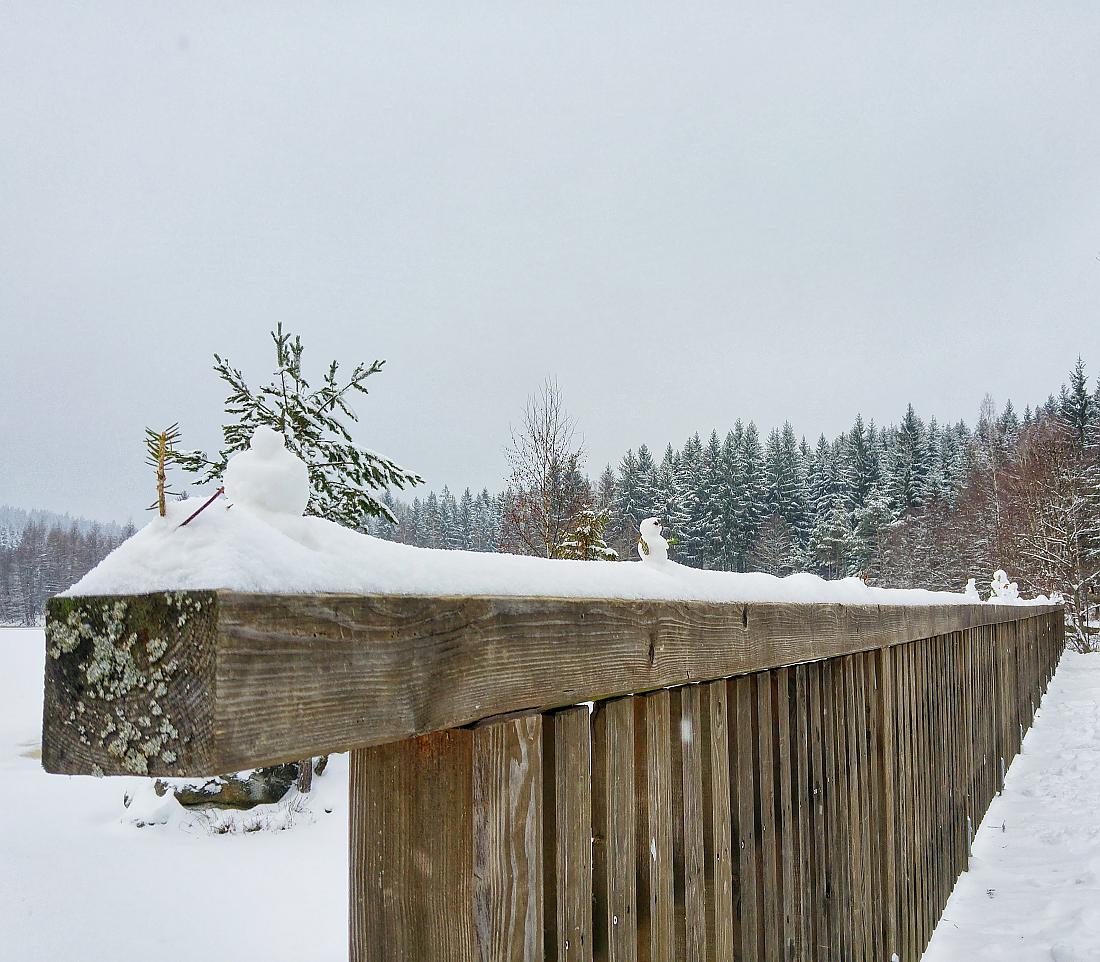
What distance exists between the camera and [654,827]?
4.08ft

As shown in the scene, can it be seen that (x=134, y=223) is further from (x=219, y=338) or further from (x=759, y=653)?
(x=759, y=653)

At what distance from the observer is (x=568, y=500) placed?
43.6 feet

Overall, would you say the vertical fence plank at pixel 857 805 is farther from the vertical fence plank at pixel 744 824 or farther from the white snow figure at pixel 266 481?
the white snow figure at pixel 266 481

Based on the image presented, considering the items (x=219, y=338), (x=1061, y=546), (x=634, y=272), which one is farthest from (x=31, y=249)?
(x=1061, y=546)

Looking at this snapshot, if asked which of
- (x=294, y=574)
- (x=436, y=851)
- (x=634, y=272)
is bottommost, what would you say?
(x=436, y=851)

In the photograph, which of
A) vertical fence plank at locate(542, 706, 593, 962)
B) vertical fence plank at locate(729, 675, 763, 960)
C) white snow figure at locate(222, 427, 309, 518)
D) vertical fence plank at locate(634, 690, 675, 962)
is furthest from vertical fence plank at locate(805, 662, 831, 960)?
white snow figure at locate(222, 427, 309, 518)

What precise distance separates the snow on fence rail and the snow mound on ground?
2cm

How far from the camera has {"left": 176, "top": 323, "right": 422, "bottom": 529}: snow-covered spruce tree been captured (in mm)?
7867

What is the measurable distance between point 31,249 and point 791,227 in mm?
52174

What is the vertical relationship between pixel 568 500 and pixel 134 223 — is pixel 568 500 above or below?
below

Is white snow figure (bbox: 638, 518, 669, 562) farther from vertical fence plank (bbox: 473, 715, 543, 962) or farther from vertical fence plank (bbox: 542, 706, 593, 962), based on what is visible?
vertical fence plank (bbox: 473, 715, 543, 962)

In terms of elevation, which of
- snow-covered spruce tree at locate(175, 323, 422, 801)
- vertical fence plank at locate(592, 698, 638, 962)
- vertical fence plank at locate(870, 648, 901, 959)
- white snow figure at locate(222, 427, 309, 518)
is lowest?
vertical fence plank at locate(870, 648, 901, 959)

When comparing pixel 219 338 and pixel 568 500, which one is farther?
pixel 219 338

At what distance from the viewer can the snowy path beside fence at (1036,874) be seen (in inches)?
115
